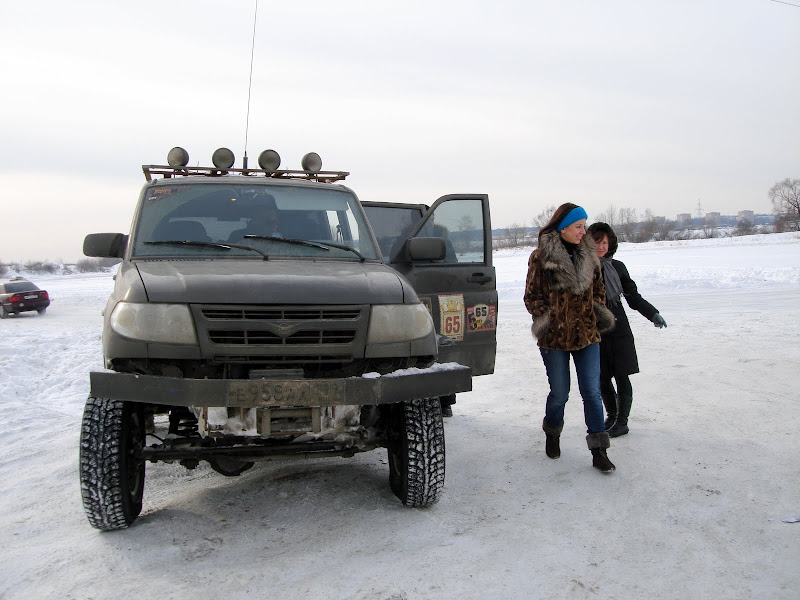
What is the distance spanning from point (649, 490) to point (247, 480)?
8.68ft

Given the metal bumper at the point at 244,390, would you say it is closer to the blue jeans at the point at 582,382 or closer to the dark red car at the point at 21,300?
the blue jeans at the point at 582,382

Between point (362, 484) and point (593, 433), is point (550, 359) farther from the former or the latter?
point (362, 484)

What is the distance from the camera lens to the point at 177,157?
237 inches

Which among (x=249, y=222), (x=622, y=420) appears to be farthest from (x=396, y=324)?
(x=622, y=420)

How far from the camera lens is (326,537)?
3.74m

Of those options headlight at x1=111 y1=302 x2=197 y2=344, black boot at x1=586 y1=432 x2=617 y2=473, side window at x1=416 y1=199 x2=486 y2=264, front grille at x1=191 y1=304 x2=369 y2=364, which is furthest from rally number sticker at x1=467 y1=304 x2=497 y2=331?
headlight at x1=111 y1=302 x2=197 y2=344

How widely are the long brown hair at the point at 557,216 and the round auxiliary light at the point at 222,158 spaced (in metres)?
2.91

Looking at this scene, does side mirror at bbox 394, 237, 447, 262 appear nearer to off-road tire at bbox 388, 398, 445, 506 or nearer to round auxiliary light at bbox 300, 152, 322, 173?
off-road tire at bbox 388, 398, 445, 506

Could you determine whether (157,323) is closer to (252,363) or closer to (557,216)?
(252,363)

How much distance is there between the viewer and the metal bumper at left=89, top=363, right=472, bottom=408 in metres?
3.41

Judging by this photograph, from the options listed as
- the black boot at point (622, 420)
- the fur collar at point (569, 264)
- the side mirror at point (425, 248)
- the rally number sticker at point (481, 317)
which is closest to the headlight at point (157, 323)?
the side mirror at point (425, 248)

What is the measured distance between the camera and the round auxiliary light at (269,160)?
244 inches

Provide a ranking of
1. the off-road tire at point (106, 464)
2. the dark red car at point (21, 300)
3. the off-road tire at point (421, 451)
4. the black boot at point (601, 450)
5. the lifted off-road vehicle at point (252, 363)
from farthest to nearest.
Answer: the dark red car at point (21, 300), the black boot at point (601, 450), the off-road tire at point (421, 451), the off-road tire at point (106, 464), the lifted off-road vehicle at point (252, 363)

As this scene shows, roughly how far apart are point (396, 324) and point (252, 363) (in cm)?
80
